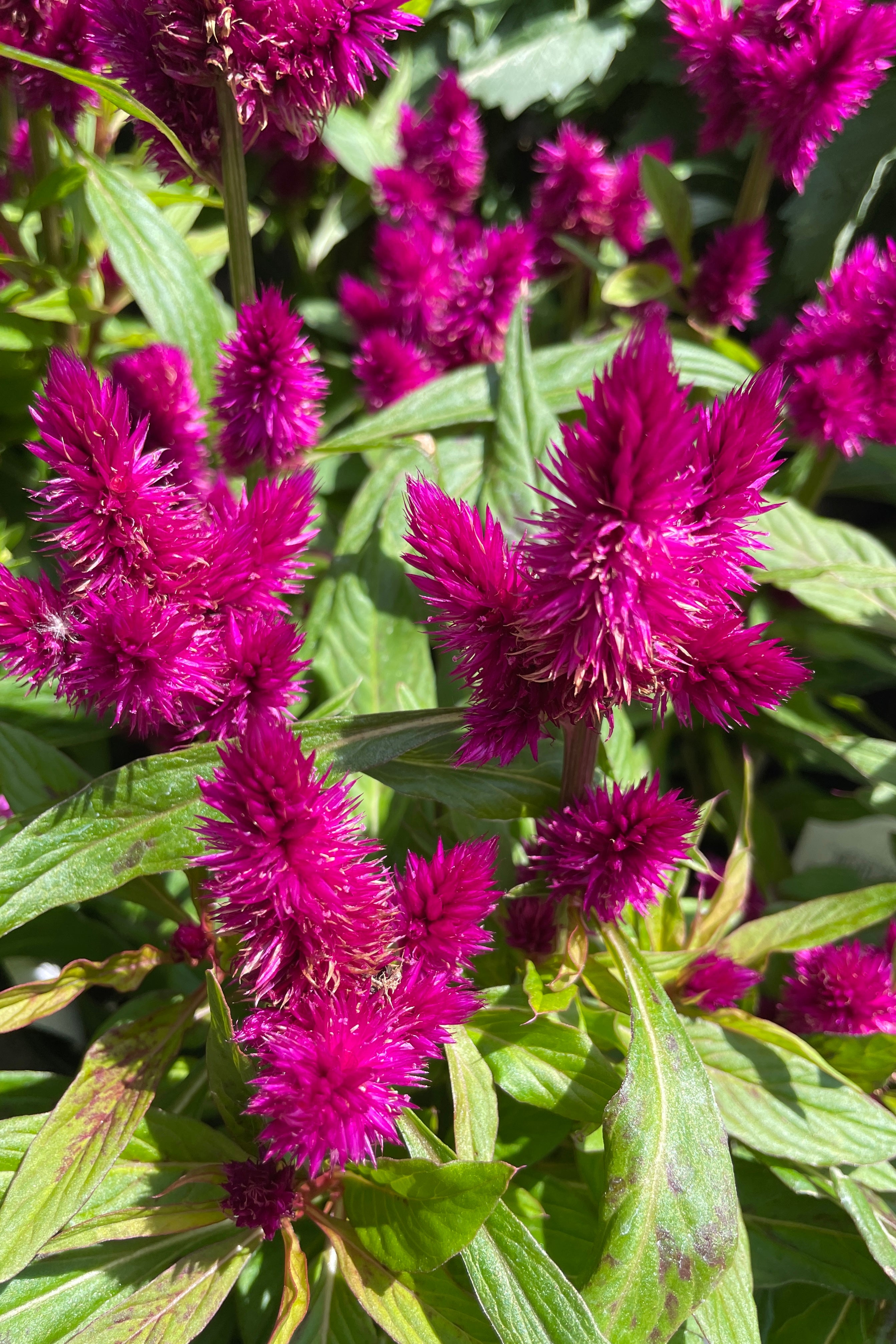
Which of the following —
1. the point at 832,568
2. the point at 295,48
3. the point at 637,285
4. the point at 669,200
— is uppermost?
the point at 295,48

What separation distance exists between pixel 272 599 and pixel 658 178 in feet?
2.89

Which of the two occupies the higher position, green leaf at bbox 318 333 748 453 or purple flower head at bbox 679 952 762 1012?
green leaf at bbox 318 333 748 453

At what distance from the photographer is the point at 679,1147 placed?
735 millimetres

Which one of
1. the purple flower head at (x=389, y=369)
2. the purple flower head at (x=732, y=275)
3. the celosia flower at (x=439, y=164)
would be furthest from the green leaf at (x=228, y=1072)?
the celosia flower at (x=439, y=164)

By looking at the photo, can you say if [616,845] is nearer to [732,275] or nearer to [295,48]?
[295,48]

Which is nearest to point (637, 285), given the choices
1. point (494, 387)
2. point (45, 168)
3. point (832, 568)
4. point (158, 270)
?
point (494, 387)

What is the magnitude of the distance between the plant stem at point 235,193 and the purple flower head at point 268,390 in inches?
2.6

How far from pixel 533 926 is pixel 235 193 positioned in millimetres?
684

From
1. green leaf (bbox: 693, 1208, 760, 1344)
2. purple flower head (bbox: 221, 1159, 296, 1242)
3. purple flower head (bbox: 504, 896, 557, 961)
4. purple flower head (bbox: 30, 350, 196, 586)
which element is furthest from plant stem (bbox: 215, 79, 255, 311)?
green leaf (bbox: 693, 1208, 760, 1344)

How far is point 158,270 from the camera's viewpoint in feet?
3.77

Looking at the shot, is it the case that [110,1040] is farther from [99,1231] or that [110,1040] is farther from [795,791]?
[795,791]

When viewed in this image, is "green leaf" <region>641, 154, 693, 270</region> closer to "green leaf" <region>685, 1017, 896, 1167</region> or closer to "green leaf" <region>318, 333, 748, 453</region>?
"green leaf" <region>318, 333, 748, 453</region>

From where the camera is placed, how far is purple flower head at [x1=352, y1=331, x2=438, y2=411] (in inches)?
50.3

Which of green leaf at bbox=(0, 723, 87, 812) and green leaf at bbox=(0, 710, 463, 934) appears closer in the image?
green leaf at bbox=(0, 710, 463, 934)
